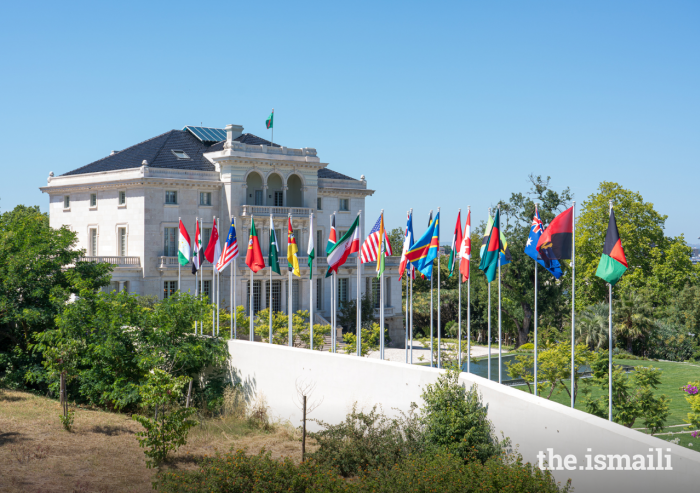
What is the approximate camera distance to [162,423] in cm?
1917

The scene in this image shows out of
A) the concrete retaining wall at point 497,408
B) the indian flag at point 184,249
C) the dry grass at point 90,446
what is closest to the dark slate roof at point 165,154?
the indian flag at point 184,249

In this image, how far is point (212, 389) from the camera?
26.7 metres

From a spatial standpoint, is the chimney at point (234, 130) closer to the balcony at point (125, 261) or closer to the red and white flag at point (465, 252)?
the balcony at point (125, 261)

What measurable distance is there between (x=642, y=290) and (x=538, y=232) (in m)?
45.8

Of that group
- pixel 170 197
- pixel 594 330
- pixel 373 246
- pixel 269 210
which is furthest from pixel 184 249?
pixel 594 330

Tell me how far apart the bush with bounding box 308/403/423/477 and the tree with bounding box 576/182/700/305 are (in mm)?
48751

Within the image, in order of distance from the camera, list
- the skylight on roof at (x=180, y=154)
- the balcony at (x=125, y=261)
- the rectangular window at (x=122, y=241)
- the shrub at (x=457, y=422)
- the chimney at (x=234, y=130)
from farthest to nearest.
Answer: the chimney at (x=234, y=130) < the skylight on roof at (x=180, y=154) < the rectangular window at (x=122, y=241) < the balcony at (x=125, y=261) < the shrub at (x=457, y=422)

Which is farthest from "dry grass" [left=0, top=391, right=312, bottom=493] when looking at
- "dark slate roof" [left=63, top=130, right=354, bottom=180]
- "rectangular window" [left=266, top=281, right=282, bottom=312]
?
"dark slate roof" [left=63, top=130, right=354, bottom=180]

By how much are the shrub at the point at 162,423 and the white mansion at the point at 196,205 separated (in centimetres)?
2829

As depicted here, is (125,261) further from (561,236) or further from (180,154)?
(561,236)

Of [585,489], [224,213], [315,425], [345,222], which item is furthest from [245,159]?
[585,489]

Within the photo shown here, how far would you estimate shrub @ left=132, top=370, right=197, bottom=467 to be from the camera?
744 inches

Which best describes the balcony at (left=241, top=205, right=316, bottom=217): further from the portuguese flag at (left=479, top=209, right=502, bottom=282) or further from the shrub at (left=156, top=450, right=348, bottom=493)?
the shrub at (left=156, top=450, right=348, bottom=493)

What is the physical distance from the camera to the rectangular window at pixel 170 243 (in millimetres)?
50719
